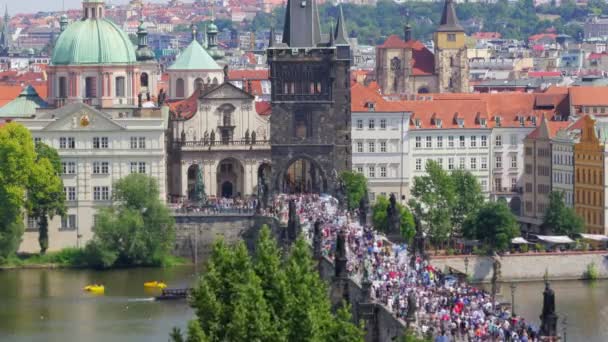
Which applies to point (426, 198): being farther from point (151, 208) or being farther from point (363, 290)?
point (363, 290)

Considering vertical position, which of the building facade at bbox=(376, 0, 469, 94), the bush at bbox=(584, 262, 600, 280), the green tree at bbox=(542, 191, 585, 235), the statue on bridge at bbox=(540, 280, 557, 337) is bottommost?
the bush at bbox=(584, 262, 600, 280)

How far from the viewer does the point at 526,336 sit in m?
71.6

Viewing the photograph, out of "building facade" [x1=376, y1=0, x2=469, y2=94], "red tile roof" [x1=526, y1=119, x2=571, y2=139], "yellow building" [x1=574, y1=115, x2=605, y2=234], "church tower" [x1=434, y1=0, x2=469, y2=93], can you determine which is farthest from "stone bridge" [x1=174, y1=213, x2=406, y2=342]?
"church tower" [x1=434, y1=0, x2=469, y2=93]

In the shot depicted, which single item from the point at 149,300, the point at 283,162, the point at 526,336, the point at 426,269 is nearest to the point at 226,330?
the point at 526,336

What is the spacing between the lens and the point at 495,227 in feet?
375

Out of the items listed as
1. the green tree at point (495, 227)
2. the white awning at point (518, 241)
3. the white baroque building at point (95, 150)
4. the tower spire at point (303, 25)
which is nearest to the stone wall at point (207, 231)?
the white baroque building at point (95, 150)

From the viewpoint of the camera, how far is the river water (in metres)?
92.7

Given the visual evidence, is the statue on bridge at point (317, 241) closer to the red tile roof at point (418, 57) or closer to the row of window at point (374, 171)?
the row of window at point (374, 171)

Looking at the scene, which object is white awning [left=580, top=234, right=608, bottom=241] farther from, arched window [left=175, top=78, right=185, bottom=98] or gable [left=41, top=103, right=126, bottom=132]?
arched window [left=175, top=78, right=185, bottom=98]

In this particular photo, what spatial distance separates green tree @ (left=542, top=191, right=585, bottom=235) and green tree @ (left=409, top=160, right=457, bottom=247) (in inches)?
168

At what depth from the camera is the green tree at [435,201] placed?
386 feet

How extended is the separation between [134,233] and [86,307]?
14.6 metres

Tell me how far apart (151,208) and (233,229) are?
4.96m

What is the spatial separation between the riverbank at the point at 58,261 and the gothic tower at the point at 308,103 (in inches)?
490
